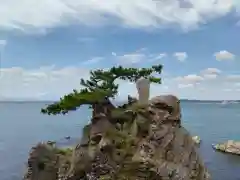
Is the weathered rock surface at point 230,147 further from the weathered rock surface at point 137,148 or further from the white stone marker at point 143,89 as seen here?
the white stone marker at point 143,89

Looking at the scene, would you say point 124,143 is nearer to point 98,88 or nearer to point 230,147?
point 98,88

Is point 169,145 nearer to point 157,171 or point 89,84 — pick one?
point 157,171

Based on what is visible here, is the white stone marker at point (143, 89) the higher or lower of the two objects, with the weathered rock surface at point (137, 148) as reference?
higher

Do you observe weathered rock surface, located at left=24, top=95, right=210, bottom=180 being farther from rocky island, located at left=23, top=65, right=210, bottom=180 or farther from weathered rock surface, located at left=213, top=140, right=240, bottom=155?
weathered rock surface, located at left=213, top=140, right=240, bottom=155

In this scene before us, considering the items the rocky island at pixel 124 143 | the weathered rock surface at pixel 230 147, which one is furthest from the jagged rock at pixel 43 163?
the weathered rock surface at pixel 230 147

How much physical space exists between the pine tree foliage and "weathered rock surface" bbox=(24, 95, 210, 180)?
2.22 feet

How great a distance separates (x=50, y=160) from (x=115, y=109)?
3421 mm

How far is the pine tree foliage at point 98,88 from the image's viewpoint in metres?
16.6

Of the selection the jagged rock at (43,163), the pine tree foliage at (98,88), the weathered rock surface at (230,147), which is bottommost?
the weathered rock surface at (230,147)

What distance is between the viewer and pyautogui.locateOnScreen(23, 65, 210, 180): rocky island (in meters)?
15.3

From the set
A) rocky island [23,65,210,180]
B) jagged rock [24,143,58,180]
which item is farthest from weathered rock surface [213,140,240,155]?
jagged rock [24,143,58,180]

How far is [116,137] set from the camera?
15977mm

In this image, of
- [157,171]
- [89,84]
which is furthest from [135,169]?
[89,84]

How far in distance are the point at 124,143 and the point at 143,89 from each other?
2246mm
